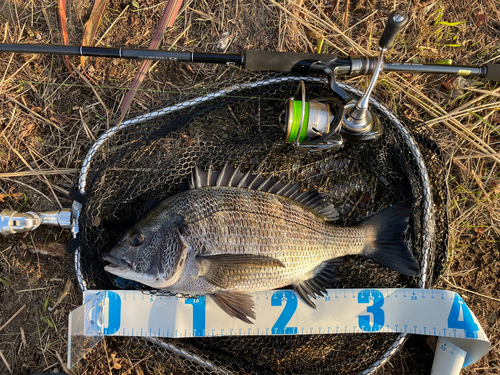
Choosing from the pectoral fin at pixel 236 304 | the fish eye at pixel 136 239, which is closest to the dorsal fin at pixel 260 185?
the fish eye at pixel 136 239

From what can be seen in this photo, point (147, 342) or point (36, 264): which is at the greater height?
point (36, 264)

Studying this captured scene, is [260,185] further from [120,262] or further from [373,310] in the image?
[373,310]

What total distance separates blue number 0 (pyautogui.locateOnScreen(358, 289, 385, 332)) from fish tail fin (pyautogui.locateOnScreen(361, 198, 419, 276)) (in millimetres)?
292

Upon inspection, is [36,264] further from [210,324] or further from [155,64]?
[155,64]

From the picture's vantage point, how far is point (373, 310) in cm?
252

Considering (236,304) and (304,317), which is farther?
(304,317)

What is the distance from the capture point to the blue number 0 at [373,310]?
249 cm

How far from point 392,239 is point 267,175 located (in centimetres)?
108

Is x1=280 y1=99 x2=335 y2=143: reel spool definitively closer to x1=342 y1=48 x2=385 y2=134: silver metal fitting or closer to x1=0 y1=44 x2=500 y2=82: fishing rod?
x1=342 y1=48 x2=385 y2=134: silver metal fitting

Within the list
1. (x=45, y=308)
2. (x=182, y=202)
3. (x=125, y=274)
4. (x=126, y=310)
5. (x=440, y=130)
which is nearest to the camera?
(x=125, y=274)

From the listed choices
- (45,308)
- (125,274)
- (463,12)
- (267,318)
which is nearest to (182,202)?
(125,274)

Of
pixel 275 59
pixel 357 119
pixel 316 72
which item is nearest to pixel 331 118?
pixel 357 119

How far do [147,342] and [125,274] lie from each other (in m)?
0.82

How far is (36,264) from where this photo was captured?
2.70 metres
